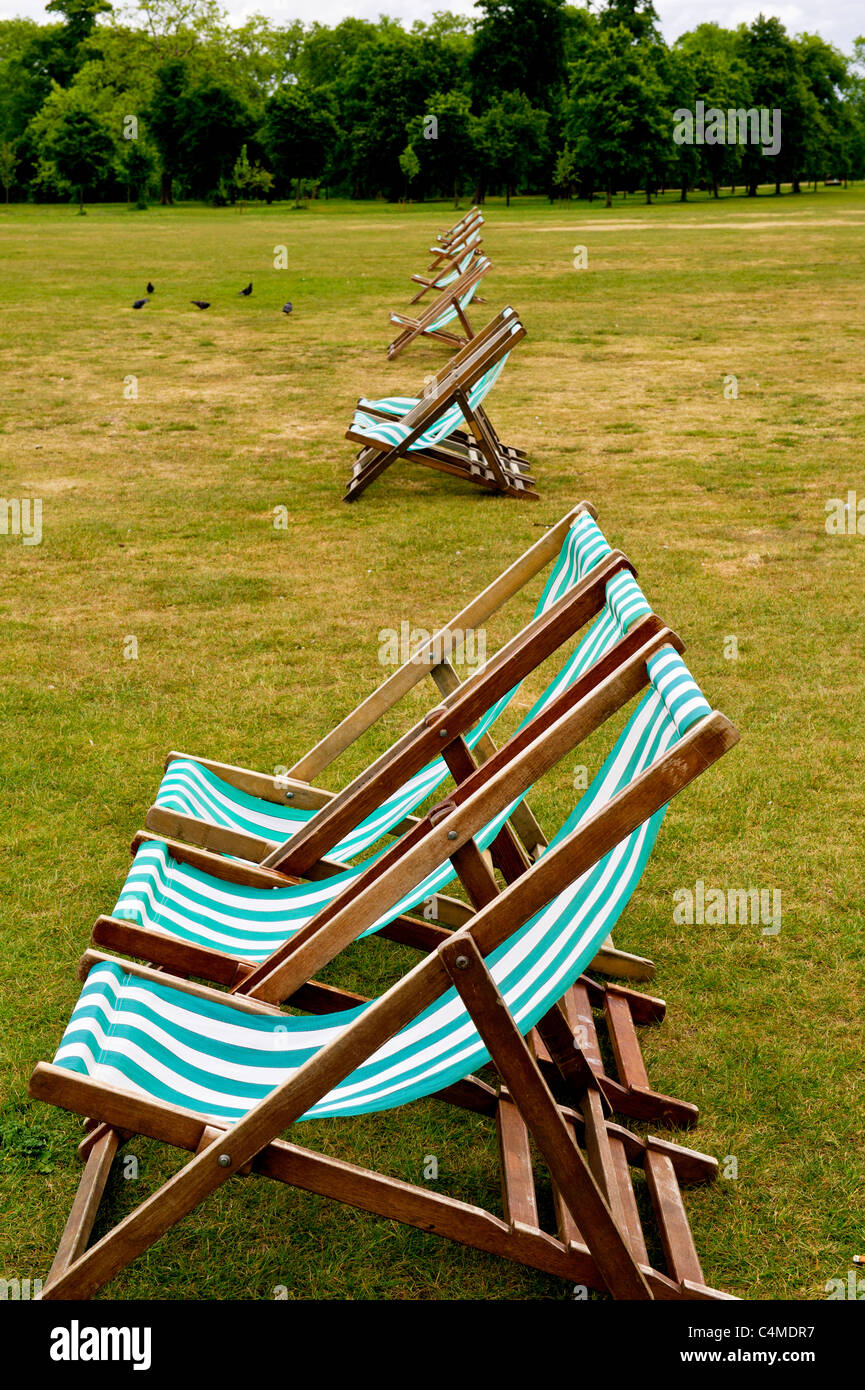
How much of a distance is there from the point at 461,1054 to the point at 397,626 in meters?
3.98

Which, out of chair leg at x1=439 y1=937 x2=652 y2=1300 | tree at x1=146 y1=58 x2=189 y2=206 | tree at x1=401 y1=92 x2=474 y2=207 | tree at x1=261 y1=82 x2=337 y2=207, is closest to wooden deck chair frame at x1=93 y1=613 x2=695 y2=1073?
chair leg at x1=439 y1=937 x2=652 y2=1300

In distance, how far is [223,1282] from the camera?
253 cm

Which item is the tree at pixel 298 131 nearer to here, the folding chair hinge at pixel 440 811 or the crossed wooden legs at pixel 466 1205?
the folding chair hinge at pixel 440 811

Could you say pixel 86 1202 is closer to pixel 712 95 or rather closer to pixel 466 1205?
pixel 466 1205

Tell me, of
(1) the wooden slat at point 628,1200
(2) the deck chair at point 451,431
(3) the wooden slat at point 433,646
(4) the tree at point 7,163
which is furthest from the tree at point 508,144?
(1) the wooden slat at point 628,1200

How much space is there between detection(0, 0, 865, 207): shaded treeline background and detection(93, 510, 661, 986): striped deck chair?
47.3m

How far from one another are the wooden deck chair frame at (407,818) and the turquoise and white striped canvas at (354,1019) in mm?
641

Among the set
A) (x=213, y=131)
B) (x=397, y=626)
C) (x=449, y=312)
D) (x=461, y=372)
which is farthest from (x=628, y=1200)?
(x=213, y=131)

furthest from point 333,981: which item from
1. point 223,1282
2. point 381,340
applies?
point 381,340

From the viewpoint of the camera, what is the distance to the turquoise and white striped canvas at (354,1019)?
224 cm

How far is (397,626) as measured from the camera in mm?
6055

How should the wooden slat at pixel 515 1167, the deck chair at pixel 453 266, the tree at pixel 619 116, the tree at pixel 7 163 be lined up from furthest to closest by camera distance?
the tree at pixel 7 163 → the tree at pixel 619 116 → the deck chair at pixel 453 266 → the wooden slat at pixel 515 1167

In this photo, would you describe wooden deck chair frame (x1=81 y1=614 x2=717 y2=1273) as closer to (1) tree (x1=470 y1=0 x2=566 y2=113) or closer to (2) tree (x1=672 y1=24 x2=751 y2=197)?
(2) tree (x1=672 y1=24 x2=751 y2=197)

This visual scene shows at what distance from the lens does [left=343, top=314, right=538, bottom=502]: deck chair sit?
25.3ft
